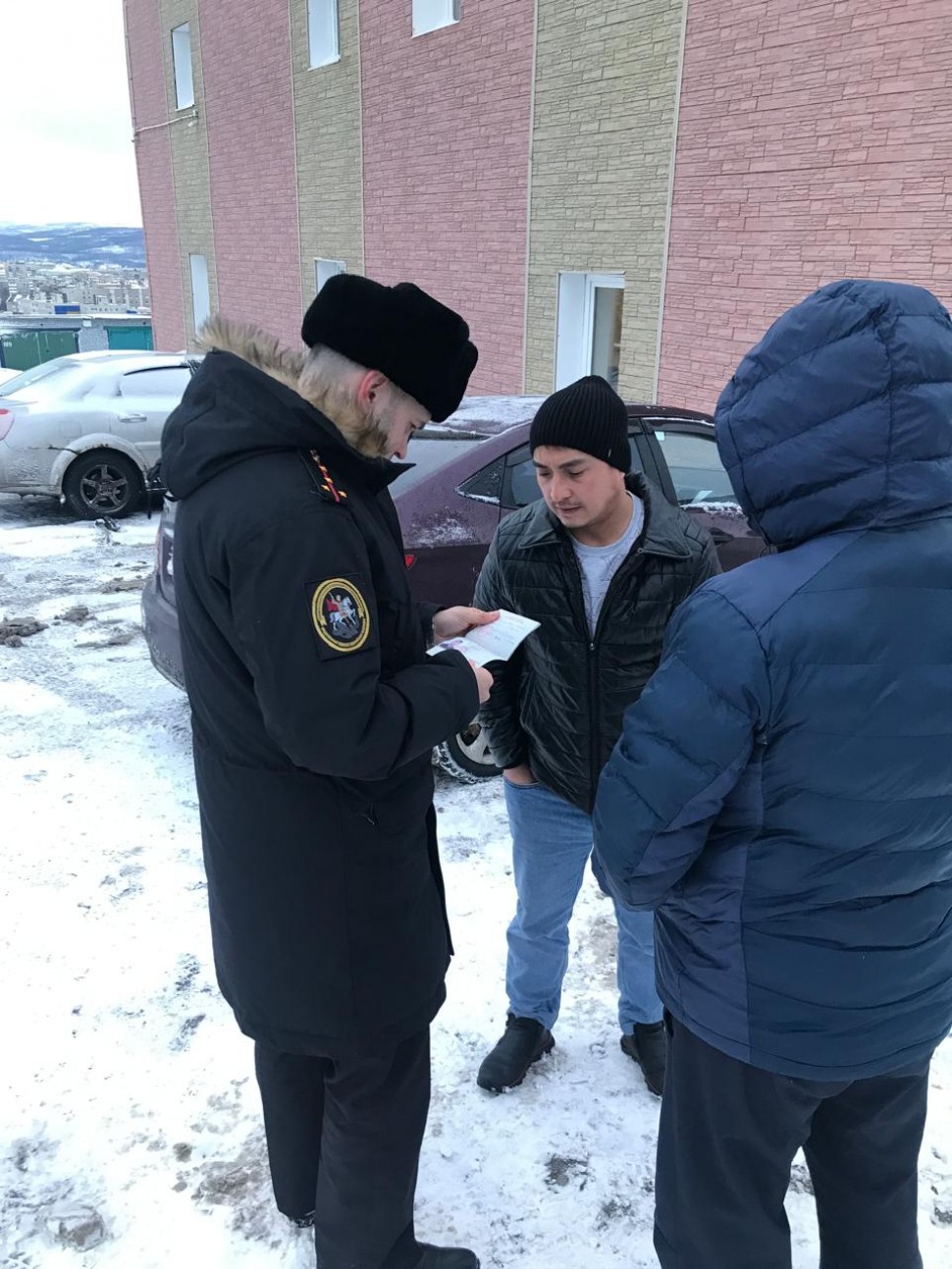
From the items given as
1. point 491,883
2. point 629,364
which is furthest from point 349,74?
point 491,883

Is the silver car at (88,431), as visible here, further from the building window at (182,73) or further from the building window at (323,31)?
the building window at (182,73)

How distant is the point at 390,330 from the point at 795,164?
730cm

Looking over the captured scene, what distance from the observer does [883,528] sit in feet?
4.04

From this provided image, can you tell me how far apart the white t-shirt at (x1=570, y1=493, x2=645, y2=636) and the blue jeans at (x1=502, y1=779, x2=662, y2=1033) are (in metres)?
0.53

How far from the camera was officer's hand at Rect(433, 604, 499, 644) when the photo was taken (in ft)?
6.45

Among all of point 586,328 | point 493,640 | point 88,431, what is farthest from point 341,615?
point 586,328

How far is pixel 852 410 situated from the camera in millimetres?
1160

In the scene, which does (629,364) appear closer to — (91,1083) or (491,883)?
(491,883)

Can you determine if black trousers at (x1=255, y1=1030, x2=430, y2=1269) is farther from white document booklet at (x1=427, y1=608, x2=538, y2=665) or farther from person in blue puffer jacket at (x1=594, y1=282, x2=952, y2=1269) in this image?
white document booklet at (x1=427, y1=608, x2=538, y2=665)

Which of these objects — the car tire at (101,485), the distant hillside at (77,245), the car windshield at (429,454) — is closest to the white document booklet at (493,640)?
the car windshield at (429,454)

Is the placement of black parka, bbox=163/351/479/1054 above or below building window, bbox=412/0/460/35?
below

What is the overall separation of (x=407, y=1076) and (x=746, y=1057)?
67cm

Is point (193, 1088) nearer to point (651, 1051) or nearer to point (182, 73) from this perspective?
point (651, 1051)

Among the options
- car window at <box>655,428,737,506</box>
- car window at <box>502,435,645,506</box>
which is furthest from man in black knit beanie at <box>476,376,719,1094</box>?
car window at <box>655,428,737,506</box>
